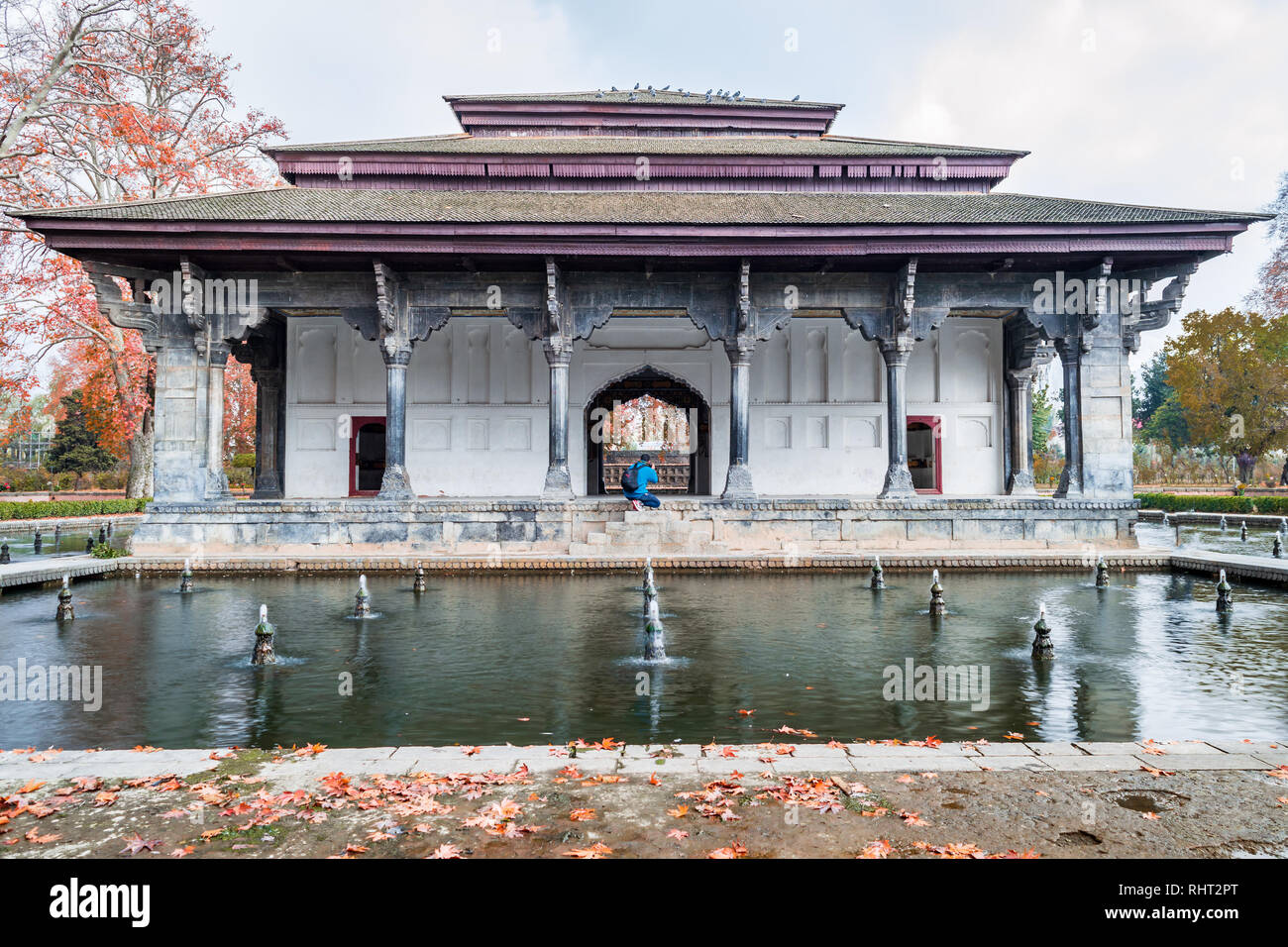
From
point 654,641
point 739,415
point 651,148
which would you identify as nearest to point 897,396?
point 739,415

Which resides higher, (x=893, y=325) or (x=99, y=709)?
(x=893, y=325)

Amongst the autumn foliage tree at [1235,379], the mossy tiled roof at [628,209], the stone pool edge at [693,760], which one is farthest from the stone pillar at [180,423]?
the autumn foliage tree at [1235,379]

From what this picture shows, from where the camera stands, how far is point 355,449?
18.8m

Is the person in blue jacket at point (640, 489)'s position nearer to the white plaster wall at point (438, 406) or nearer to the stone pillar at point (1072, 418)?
the white plaster wall at point (438, 406)

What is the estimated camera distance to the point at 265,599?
35.6 feet

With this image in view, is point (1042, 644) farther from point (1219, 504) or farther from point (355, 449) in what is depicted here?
point (1219, 504)

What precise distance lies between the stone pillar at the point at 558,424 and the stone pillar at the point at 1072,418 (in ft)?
31.2

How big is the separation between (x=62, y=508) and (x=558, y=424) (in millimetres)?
19283

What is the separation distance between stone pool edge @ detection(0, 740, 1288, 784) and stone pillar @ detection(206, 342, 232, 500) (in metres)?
11.5

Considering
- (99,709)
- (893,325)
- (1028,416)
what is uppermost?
(893,325)

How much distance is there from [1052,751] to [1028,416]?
17.1 metres

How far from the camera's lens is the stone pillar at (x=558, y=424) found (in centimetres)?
1476
